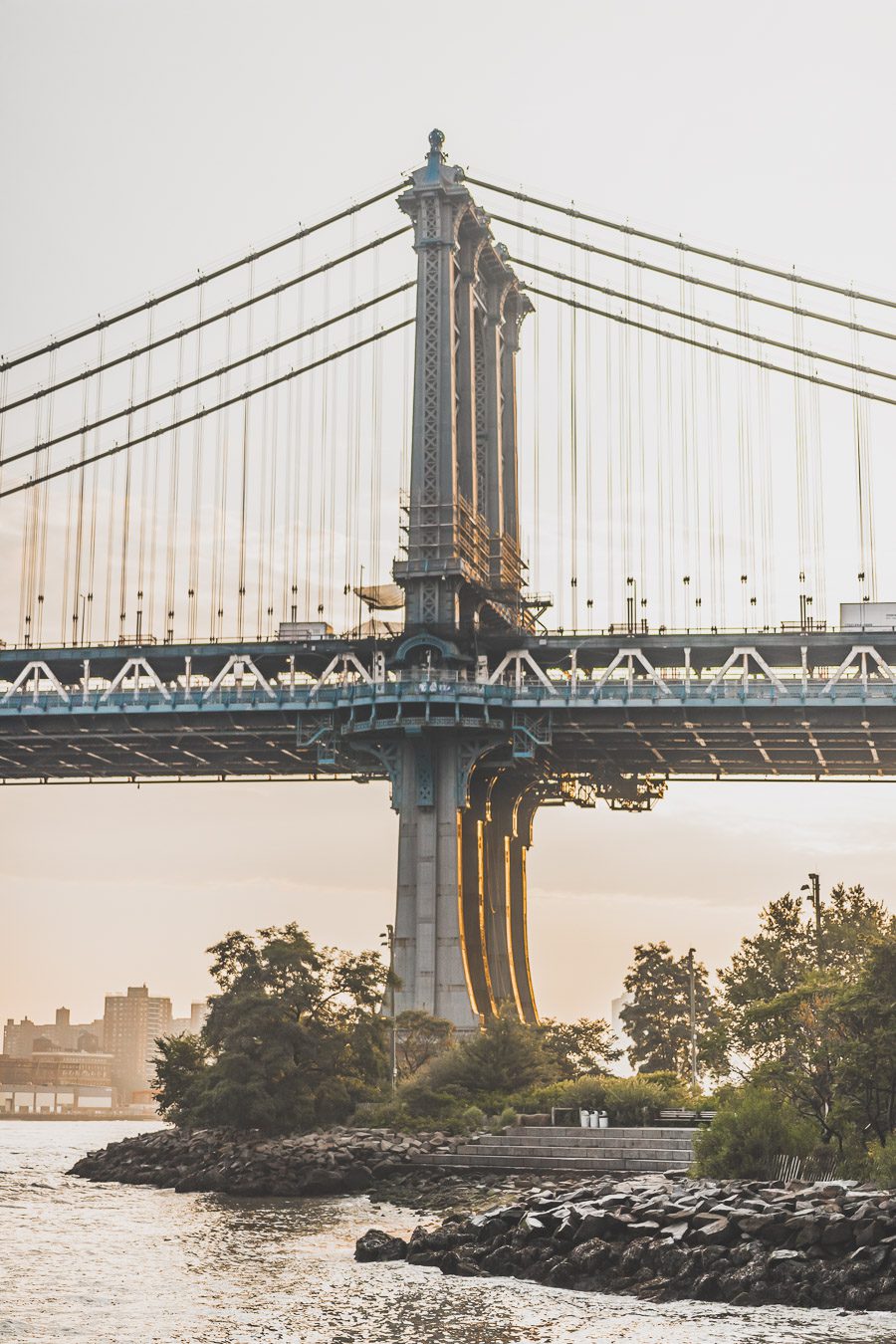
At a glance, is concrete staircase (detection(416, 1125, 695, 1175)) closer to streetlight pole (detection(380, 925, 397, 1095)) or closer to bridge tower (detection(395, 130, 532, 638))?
streetlight pole (detection(380, 925, 397, 1095))

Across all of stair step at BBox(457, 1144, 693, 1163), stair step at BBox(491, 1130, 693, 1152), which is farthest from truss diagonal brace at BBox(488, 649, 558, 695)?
stair step at BBox(457, 1144, 693, 1163)

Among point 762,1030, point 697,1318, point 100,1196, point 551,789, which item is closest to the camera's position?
point 697,1318

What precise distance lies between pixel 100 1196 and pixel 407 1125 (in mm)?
12243

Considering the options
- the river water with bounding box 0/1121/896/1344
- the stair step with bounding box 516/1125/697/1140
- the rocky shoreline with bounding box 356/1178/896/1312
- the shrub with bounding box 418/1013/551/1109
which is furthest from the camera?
the shrub with bounding box 418/1013/551/1109

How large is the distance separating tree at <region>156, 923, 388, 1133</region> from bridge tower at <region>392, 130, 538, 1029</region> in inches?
426

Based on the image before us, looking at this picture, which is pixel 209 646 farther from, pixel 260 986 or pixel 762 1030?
pixel 762 1030

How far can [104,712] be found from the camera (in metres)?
98.9

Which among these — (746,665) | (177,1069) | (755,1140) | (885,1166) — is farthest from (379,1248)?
(746,665)

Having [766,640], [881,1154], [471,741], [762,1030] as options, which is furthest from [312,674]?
[881,1154]

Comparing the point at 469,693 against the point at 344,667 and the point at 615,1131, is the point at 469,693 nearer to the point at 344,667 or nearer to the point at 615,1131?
the point at 344,667

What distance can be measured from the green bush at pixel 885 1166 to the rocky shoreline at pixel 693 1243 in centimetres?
52

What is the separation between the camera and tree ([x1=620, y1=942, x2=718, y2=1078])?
106 m

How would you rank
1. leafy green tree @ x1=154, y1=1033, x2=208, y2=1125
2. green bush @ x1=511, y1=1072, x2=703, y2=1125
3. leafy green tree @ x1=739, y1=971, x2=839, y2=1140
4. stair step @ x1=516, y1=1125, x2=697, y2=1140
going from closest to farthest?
leafy green tree @ x1=739, y1=971, x2=839, y2=1140 < stair step @ x1=516, y1=1125, x2=697, y2=1140 < green bush @ x1=511, y1=1072, x2=703, y2=1125 < leafy green tree @ x1=154, y1=1033, x2=208, y2=1125

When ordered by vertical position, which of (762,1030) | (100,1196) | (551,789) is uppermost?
(551,789)
